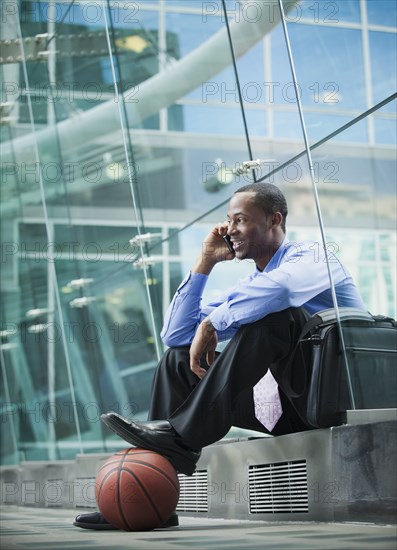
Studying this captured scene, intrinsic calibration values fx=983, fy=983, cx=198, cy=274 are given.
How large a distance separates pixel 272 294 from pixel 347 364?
37cm

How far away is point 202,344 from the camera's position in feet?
10.6

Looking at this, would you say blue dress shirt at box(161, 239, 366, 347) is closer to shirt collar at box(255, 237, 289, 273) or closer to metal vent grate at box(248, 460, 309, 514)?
shirt collar at box(255, 237, 289, 273)

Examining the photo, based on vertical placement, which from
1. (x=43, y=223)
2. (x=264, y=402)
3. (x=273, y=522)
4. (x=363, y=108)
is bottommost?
(x=273, y=522)

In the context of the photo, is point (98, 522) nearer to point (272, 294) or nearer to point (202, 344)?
point (202, 344)

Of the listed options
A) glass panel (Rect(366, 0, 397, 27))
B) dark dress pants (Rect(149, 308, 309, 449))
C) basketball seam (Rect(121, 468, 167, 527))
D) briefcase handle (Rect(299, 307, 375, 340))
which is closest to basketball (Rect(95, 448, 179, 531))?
basketball seam (Rect(121, 468, 167, 527))

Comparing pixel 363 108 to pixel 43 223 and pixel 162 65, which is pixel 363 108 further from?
pixel 43 223

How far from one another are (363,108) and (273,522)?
1.42 meters

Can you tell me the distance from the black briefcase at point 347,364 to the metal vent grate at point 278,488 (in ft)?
0.78

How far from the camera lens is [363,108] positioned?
3344 mm

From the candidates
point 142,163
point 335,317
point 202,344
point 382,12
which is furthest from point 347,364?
point 142,163

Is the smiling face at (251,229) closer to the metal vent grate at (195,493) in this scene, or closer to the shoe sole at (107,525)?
the shoe sole at (107,525)

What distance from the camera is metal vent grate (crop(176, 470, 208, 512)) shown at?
4004 millimetres

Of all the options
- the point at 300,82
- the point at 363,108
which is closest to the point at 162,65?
the point at 300,82

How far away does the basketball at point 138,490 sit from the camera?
294 cm
